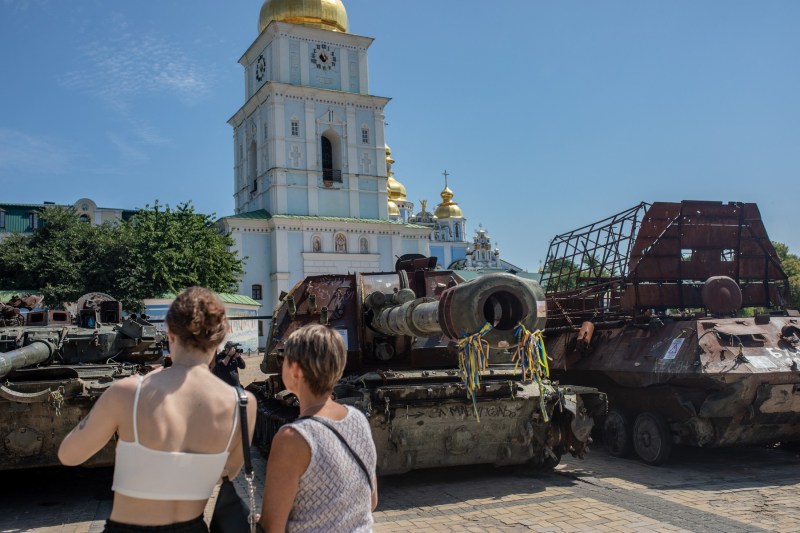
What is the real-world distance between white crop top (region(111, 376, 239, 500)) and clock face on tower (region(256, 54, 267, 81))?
41452 mm

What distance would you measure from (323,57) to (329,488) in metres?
40.9

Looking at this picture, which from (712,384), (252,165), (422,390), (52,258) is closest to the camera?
(422,390)

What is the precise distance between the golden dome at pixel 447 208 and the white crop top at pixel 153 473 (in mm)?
70595

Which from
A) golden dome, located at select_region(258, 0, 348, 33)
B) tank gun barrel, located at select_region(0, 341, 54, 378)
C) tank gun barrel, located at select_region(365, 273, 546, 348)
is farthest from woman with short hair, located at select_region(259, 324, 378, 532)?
golden dome, located at select_region(258, 0, 348, 33)

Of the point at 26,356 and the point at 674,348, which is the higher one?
the point at 26,356

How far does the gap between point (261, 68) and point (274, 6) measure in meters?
3.46

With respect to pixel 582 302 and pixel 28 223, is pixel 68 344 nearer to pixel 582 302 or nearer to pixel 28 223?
pixel 582 302

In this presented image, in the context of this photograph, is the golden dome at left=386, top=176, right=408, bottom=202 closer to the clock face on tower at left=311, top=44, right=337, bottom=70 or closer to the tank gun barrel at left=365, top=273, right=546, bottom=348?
the clock face on tower at left=311, top=44, right=337, bottom=70

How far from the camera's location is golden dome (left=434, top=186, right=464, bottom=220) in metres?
73.1

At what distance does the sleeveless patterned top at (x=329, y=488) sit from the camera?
2.78 metres

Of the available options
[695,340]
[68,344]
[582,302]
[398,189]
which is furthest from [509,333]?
[398,189]

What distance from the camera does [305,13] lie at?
136 ft

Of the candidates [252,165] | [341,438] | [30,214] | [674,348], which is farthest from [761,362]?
[30,214]

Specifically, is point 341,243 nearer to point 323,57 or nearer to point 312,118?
point 312,118
